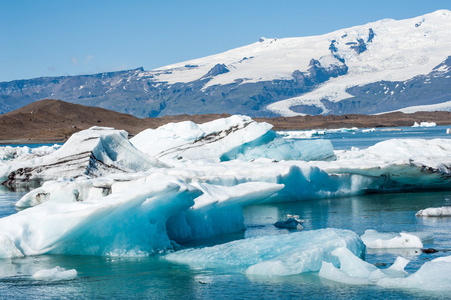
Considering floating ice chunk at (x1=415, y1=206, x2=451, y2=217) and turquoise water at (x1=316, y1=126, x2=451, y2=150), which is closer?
floating ice chunk at (x1=415, y1=206, x2=451, y2=217)

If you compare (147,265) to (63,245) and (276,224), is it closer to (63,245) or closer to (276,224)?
(63,245)

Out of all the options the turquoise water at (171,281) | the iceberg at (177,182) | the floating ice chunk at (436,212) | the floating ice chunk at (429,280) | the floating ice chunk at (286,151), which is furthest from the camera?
the floating ice chunk at (286,151)

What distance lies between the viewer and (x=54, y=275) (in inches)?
242

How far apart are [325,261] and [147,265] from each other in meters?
1.94

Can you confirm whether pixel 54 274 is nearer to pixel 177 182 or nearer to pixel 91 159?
pixel 177 182

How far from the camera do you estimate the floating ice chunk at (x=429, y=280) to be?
5.27 metres

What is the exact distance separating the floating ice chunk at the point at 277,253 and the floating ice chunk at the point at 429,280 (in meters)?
0.82

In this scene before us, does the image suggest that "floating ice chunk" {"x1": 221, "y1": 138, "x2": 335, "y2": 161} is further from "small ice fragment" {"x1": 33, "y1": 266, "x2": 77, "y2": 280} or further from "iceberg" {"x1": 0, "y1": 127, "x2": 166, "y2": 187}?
"small ice fragment" {"x1": 33, "y1": 266, "x2": 77, "y2": 280}

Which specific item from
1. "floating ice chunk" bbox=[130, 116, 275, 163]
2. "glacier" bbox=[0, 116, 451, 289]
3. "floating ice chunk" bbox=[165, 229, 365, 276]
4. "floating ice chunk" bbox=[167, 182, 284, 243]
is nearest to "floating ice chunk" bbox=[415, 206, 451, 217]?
"glacier" bbox=[0, 116, 451, 289]

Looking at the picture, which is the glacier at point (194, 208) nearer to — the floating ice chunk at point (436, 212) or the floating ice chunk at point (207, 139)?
the floating ice chunk at point (207, 139)

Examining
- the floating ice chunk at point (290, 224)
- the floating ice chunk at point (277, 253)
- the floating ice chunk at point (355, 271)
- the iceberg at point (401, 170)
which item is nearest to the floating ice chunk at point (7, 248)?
the floating ice chunk at point (277, 253)

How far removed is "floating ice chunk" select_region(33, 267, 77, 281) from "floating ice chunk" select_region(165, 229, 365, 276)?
3.83 ft

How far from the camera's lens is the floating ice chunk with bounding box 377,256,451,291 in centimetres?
527

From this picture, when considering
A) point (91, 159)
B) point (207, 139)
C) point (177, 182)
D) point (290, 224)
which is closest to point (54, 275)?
point (177, 182)
